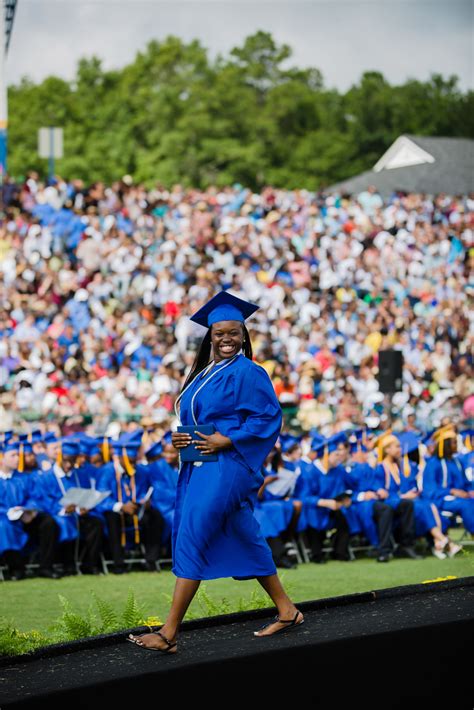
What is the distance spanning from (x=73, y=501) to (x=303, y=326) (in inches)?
443

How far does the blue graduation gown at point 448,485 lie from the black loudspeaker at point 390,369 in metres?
3.40

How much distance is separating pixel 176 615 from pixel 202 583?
3.65 metres

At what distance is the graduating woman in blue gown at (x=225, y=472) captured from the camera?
6121mm

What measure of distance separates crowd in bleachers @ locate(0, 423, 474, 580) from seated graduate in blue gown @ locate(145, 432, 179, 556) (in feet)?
0.03

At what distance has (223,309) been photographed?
6.43m

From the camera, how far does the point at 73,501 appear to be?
37.5 feet

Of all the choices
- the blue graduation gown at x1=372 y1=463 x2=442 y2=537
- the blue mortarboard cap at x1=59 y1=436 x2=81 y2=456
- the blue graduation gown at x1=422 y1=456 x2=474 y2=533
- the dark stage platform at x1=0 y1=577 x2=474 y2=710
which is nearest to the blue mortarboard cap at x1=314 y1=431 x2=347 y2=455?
the blue graduation gown at x1=372 y1=463 x2=442 y2=537

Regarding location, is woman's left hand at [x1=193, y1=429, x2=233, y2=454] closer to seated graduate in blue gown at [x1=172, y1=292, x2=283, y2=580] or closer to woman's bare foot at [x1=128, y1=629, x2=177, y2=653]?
seated graduate in blue gown at [x1=172, y1=292, x2=283, y2=580]

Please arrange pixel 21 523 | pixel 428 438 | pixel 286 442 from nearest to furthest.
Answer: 1. pixel 21 523
2. pixel 286 442
3. pixel 428 438

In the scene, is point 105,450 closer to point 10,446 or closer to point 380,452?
point 10,446

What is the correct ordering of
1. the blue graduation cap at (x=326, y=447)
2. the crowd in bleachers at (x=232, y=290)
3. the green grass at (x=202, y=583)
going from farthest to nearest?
the crowd in bleachers at (x=232, y=290)
the blue graduation cap at (x=326, y=447)
the green grass at (x=202, y=583)

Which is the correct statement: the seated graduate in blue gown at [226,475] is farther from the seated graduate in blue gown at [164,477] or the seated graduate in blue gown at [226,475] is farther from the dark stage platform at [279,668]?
the seated graduate in blue gown at [164,477]

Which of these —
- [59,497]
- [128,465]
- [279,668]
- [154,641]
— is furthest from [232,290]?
[279,668]


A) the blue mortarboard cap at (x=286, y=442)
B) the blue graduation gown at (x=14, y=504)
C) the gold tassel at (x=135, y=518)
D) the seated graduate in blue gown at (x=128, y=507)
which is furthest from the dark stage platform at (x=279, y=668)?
the blue mortarboard cap at (x=286, y=442)
